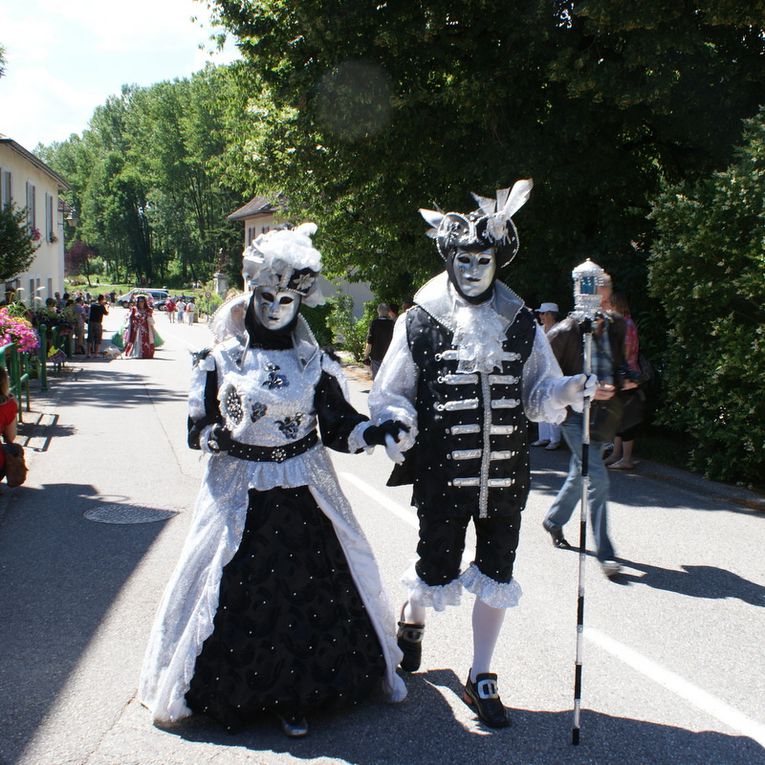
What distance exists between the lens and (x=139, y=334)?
2619 centimetres

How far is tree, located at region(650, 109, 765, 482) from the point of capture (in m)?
8.77


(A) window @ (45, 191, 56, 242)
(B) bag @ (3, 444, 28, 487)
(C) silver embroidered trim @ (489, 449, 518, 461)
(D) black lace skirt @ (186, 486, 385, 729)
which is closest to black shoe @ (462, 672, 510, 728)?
(D) black lace skirt @ (186, 486, 385, 729)

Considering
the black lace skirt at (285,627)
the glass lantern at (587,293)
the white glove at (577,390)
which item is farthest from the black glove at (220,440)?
the glass lantern at (587,293)

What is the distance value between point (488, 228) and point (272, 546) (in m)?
1.66

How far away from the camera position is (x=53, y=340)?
21.0m

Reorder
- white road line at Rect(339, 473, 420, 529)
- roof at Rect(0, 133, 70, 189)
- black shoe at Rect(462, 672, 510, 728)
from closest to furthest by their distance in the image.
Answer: black shoe at Rect(462, 672, 510, 728)
white road line at Rect(339, 473, 420, 529)
roof at Rect(0, 133, 70, 189)

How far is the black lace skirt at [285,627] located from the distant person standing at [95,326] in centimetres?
2321

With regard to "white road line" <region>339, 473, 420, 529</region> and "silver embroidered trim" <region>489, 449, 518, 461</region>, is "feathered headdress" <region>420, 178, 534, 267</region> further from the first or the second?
Answer: "white road line" <region>339, 473, 420, 529</region>

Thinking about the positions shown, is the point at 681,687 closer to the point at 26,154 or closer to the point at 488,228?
the point at 488,228

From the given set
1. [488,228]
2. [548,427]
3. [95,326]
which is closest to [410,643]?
[488,228]

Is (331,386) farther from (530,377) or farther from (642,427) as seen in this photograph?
(642,427)

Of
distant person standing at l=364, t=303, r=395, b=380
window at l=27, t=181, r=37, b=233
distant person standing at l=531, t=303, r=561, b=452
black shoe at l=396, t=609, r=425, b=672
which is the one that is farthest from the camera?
window at l=27, t=181, r=37, b=233

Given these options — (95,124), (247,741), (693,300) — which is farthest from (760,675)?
(95,124)

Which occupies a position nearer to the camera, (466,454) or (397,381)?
(466,454)
